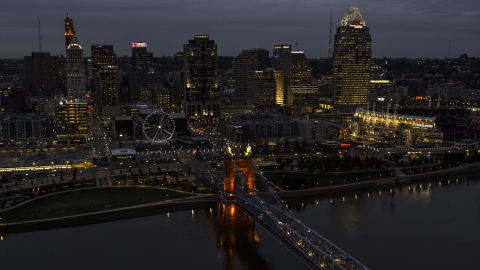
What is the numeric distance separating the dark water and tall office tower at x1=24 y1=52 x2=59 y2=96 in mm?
51526

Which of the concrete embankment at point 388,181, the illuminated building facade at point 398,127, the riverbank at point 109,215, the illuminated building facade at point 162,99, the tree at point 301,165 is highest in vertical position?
the illuminated building facade at point 162,99

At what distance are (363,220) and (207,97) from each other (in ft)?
96.2

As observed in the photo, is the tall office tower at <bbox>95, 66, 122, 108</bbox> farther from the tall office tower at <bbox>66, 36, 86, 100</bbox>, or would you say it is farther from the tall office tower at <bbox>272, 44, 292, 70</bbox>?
the tall office tower at <bbox>272, 44, 292, 70</bbox>

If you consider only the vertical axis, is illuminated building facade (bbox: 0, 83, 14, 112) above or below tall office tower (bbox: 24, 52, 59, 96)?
below

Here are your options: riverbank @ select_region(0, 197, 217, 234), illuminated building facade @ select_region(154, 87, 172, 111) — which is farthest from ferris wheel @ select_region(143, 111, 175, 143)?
illuminated building facade @ select_region(154, 87, 172, 111)

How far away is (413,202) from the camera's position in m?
18.4

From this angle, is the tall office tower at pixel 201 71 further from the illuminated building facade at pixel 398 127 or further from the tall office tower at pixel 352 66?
the illuminated building facade at pixel 398 127

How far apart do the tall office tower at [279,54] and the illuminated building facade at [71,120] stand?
92.5 ft

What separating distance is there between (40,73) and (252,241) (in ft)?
182

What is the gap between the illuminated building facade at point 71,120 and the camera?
100 feet

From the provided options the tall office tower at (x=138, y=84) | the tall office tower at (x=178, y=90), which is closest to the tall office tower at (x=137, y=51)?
the tall office tower at (x=138, y=84)

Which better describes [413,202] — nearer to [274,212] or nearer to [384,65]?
[274,212]

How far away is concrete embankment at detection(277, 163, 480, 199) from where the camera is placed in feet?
62.3

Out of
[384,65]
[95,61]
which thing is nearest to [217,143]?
[95,61]
